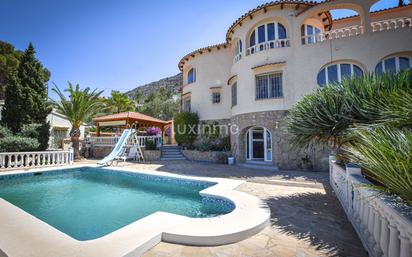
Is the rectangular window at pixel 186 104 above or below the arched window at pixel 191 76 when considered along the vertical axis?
below

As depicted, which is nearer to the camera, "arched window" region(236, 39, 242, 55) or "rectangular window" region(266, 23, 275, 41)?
"rectangular window" region(266, 23, 275, 41)

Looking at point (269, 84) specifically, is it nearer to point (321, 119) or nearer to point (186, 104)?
point (321, 119)

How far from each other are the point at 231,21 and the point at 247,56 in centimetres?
409

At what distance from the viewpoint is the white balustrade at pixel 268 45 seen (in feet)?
53.9

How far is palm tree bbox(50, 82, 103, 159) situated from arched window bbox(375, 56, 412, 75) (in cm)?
2462

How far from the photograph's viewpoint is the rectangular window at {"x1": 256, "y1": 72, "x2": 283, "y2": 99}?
1631 centimetres

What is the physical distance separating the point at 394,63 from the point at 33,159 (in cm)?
2596

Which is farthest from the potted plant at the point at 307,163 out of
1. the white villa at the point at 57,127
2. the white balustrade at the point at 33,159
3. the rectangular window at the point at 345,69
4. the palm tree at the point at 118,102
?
the palm tree at the point at 118,102

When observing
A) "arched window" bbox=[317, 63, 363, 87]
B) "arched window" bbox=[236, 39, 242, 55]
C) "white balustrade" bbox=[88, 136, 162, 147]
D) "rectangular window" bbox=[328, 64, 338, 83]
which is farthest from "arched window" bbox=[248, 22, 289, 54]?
"white balustrade" bbox=[88, 136, 162, 147]

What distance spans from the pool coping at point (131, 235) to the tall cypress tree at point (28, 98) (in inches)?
625

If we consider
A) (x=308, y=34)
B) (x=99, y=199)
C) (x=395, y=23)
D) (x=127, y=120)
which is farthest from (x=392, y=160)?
(x=127, y=120)

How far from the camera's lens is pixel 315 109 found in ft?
24.8

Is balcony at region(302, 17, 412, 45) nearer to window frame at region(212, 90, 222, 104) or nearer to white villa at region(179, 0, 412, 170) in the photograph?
white villa at region(179, 0, 412, 170)

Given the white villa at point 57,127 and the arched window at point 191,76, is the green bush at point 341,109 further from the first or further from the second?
the white villa at point 57,127
